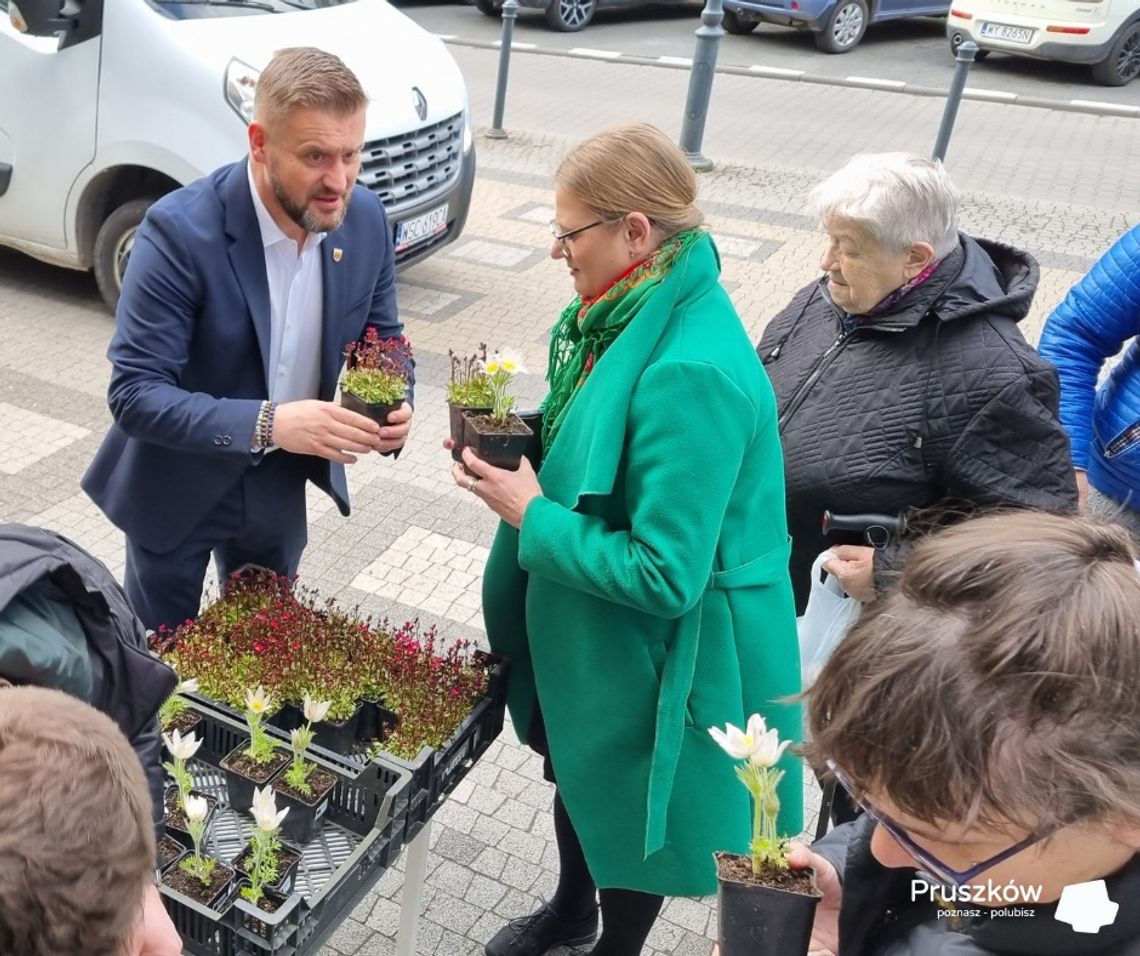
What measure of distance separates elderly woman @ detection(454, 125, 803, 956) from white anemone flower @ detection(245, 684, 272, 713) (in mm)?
542

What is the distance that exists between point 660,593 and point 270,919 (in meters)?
0.85

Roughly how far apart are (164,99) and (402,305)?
1.88m

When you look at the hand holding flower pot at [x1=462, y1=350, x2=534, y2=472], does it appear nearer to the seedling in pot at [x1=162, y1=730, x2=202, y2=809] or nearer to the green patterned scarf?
the green patterned scarf

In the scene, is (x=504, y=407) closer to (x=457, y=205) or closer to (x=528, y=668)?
(x=528, y=668)

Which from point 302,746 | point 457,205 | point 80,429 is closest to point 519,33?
point 457,205

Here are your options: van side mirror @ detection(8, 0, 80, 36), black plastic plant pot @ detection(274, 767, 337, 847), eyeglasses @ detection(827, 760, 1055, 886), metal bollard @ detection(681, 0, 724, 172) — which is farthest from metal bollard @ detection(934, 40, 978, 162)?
eyeglasses @ detection(827, 760, 1055, 886)

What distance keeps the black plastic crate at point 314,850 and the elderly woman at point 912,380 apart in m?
1.21

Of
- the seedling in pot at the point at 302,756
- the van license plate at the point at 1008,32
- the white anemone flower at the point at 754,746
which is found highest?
the van license plate at the point at 1008,32

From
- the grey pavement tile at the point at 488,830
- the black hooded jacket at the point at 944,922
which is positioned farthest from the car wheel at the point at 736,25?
the black hooded jacket at the point at 944,922

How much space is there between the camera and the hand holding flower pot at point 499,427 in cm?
217

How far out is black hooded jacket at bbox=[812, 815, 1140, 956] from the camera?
1148 mm

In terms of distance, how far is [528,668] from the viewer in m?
2.51

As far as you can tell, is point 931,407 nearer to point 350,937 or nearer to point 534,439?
point 534,439

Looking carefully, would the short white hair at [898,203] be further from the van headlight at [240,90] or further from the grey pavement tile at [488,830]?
the van headlight at [240,90]
